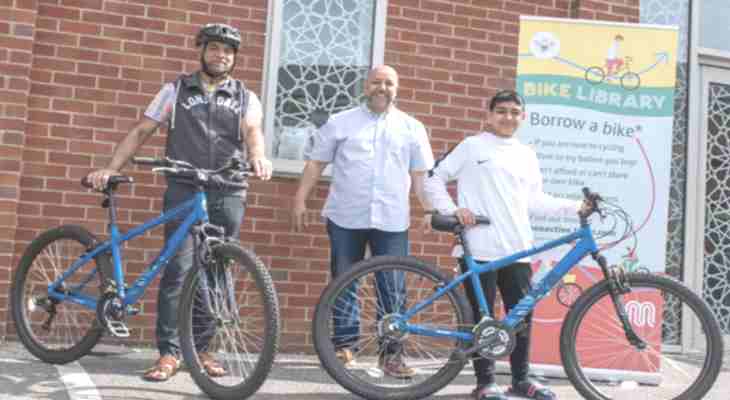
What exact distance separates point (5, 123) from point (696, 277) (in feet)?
15.6

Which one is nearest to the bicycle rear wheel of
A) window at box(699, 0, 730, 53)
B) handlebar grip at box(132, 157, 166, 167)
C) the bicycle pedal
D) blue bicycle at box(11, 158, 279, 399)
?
blue bicycle at box(11, 158, 279, 399)

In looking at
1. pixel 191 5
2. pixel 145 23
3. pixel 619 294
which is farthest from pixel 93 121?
pixel 619 294

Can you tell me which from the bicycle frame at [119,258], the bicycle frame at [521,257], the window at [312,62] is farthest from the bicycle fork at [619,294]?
the window at [312,62]

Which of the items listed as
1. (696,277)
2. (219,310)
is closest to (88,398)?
(219,310)

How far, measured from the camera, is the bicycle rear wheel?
14.4 ft

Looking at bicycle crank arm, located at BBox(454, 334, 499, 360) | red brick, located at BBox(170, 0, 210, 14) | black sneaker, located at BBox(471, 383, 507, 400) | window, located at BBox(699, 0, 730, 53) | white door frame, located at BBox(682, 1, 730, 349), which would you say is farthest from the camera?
window, located at BBox(699, 0, 730, 53)

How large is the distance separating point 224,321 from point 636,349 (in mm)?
1940

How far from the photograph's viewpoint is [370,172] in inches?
182

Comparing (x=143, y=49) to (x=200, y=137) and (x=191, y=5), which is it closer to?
(x=191, y=5)

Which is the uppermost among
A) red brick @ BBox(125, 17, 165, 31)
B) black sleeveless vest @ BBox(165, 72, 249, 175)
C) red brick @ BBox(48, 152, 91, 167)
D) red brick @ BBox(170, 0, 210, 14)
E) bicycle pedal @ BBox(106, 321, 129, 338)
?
red brick @ BBox(170, 0, 210, 14)

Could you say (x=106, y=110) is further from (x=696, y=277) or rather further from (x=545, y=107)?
(x=696, y=277)

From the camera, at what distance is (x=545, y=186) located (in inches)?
192

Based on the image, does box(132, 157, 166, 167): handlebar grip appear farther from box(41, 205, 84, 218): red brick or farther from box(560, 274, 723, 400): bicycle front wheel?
box(560, 274, 723, 400): bicycle front wheel

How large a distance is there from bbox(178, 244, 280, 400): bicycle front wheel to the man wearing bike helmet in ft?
1.27
